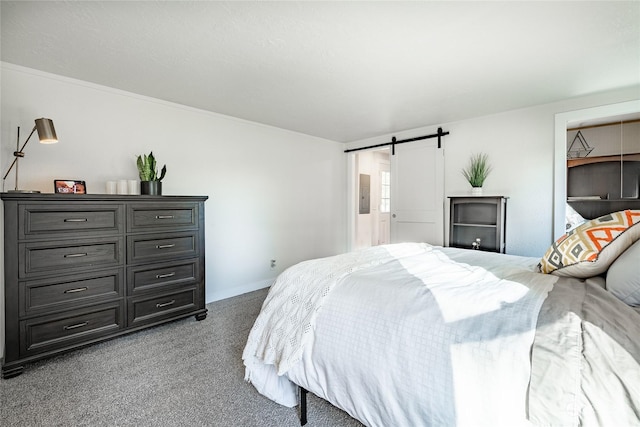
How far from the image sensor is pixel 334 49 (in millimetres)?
2064

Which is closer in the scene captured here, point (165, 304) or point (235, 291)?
point (165, 304)

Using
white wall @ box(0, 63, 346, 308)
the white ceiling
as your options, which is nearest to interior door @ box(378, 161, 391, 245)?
white wall @ box(0, 63, 346, 308)

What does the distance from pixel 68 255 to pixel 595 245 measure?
10.8 feet

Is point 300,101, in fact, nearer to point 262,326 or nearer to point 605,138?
point 262,326

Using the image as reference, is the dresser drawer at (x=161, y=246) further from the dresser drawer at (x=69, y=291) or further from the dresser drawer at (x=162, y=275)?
the dresser drawer at (x=69, y=291)

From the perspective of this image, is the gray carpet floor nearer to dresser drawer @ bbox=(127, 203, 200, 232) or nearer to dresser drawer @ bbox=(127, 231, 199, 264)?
dresser drawer @ bbox=(127, 231, 199, 264)

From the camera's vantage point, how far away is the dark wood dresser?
2.00 m

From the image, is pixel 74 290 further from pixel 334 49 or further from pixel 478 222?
pixel 478 222

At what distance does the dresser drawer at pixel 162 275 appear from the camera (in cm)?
252

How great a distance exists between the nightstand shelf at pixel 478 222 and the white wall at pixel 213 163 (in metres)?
1.93

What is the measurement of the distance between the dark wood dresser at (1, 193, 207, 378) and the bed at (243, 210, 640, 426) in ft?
4.64

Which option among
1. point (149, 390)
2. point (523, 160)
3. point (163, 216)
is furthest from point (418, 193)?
point (149, 390)

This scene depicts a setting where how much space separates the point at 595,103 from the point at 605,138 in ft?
1.29

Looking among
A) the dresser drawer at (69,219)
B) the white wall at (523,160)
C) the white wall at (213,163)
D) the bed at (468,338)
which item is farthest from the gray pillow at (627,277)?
the white wall at (213,163)
